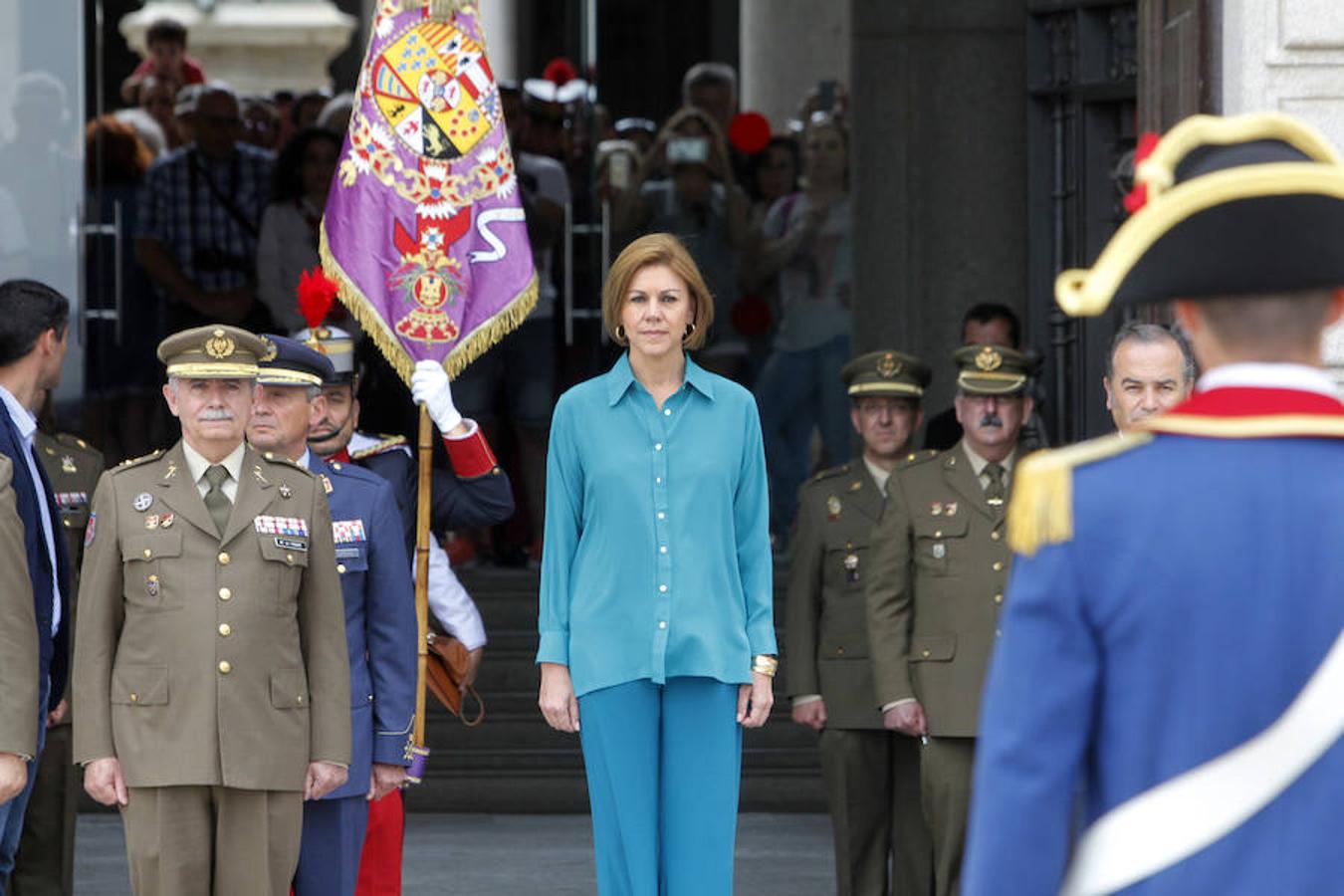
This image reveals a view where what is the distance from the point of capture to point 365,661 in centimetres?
600

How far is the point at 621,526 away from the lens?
5.62 meters

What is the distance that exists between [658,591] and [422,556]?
4.22ft

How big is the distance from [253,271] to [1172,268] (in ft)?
32.0

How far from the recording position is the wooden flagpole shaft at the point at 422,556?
21.7 feet

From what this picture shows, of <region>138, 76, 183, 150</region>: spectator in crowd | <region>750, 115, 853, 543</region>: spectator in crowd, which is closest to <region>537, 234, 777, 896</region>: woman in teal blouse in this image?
<region>750, 115, 853, 543</region>: spectator in crowd

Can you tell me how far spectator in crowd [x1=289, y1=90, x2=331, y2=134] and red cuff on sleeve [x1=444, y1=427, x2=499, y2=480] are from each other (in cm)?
724

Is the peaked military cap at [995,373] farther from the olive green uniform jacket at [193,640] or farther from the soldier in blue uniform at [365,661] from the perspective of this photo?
the olive green uniform jacket at [193,640]

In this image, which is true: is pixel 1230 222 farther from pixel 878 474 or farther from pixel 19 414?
pixel 878 474

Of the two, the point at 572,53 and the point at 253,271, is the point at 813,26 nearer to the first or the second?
the point at 572,53

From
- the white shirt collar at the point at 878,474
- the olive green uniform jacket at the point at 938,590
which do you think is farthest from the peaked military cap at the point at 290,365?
the white shirt collar at the point at 878,474

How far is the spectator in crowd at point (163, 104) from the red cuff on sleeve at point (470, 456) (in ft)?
22.9

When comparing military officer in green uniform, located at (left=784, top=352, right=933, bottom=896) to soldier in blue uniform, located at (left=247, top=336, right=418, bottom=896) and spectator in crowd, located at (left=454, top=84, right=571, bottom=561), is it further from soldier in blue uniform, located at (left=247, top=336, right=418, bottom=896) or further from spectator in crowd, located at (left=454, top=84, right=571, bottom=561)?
spectator in crowd, located at (left=454, top=84, right=571, bottom=561)

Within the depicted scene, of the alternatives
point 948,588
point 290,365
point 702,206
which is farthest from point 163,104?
point 290,365

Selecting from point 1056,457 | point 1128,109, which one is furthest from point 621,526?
point 1128,109
